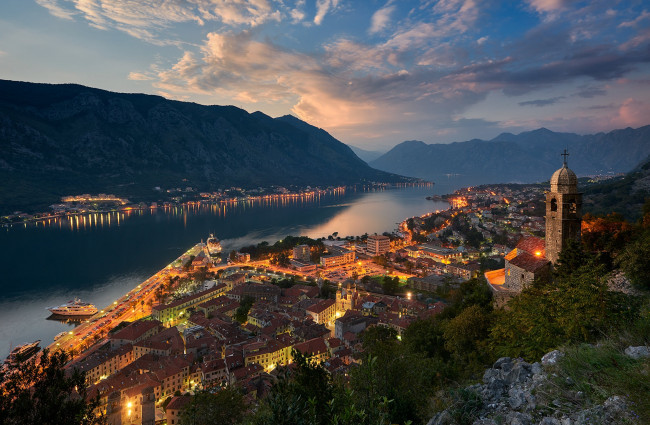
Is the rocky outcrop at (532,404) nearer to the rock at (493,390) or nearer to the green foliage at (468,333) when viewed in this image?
the rock at (493,390)

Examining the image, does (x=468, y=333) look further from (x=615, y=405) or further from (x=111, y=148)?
(x=111, y=148)

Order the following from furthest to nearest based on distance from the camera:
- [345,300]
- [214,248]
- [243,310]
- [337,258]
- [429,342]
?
[214,248], [337,258], [345,300], [243,310], [429,342]

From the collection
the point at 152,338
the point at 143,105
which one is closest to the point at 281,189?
the point at 143,105

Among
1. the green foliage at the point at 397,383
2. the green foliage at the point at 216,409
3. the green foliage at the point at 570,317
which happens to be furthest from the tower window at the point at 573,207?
the green foliage at the point at 216,409

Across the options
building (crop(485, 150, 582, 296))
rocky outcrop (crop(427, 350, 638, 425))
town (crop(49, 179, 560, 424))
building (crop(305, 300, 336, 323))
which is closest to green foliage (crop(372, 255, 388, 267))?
town (crop(49, 179, 560, 424))

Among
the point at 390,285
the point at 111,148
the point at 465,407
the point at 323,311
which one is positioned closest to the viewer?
the point at 465,407

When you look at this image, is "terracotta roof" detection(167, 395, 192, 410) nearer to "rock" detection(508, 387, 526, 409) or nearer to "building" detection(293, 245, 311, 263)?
"rock" detection(508, 387, 526, 409)

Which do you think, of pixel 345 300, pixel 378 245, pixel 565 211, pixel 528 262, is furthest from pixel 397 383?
pixel 378 245
